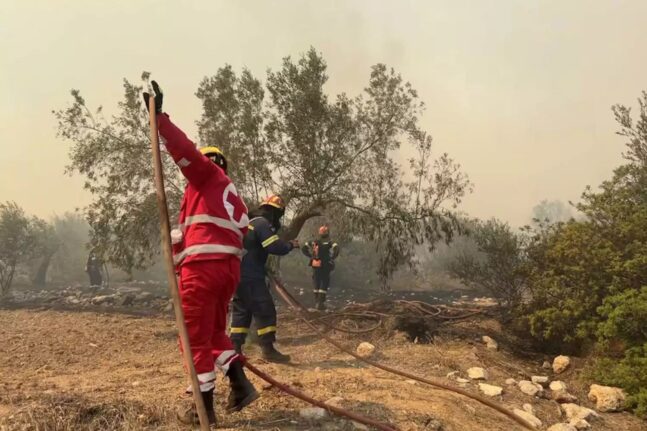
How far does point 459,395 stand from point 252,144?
607 cm

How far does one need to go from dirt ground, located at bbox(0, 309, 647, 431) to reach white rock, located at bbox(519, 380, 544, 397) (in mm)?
85

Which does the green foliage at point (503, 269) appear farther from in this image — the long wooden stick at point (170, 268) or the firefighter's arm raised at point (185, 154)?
the long wooden stick at point (170, 268)

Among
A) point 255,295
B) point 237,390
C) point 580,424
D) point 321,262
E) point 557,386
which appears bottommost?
point 580,424

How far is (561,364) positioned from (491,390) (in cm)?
173

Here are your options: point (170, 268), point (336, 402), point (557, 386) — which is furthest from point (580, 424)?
point (170, 268)

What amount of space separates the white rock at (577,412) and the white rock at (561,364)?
51.4 inches

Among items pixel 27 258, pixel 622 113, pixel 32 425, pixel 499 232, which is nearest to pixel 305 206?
pixel 499 232

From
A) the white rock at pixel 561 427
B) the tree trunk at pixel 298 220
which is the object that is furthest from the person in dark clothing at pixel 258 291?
the tree trunk at pixel 298 220

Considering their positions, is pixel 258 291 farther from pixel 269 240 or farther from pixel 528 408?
pixel 528 408

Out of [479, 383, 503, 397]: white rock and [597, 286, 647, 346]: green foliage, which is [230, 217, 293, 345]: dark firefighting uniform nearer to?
[479, 383, 503, 397]: white rock

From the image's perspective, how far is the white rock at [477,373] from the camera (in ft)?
16.2

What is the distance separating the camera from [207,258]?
2.97m

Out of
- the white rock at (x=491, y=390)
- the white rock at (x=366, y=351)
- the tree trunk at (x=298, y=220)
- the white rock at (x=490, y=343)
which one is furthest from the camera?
the tree trunk at (x=298, y=220)

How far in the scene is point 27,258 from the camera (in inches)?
780
